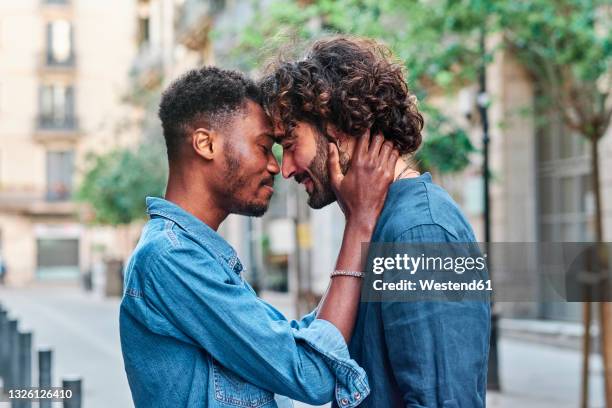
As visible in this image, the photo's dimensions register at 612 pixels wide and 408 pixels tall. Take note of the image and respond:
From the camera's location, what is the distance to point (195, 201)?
2.49m

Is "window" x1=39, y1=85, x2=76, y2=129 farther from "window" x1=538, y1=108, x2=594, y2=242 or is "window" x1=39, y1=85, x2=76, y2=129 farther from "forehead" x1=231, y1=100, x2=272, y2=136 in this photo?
"forehead" x1=231, y1=100, x2=272, y2=136

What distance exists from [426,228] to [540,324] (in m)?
14.5

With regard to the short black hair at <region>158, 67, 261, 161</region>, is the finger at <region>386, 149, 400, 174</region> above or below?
below

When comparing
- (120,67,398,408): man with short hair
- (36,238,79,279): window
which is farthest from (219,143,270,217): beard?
(36,238,79,279): window

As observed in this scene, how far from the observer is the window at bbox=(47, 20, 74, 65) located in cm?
5619

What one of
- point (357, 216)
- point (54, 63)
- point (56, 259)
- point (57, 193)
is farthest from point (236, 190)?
Result: point (54, 63)

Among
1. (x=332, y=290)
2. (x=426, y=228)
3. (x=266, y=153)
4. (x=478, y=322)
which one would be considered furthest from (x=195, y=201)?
(x=478, y=322)

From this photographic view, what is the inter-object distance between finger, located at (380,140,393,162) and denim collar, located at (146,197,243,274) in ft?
1.49

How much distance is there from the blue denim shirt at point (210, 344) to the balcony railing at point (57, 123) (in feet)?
179

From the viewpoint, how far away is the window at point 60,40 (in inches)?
2212

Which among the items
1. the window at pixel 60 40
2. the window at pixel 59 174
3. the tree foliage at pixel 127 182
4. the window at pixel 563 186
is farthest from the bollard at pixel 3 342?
the window at pixel 60 40

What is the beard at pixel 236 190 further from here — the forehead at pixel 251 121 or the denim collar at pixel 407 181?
the denim collar at pixel 407 181

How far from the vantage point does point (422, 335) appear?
2.19m

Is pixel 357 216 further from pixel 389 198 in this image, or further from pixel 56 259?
pixel 56 259
